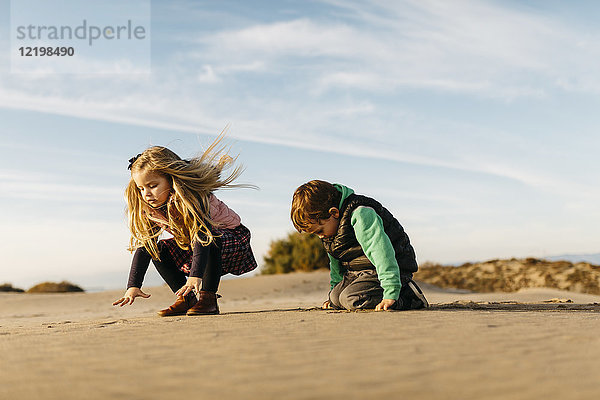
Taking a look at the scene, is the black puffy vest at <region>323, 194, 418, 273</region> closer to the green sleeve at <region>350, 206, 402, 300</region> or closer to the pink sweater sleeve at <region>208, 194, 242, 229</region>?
the green sleeve at <region>350, 206, 402, 300</region>

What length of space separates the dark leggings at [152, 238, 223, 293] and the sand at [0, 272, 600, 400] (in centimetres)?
85

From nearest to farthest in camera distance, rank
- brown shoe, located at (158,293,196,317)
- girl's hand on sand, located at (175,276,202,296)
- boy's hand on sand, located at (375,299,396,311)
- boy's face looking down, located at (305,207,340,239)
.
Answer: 1. boy's hand on sand, located at (375,299,396,311)
2. girl's hand on sand, located at (175,276,202,296)
3. boy's face looking down, located at (305,207,340,239)
4. brown shoe, located at (158,293,196,317)

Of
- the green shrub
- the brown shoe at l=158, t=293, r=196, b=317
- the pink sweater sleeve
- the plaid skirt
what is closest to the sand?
the brown shoe at l=158, t=293, r=196, b=317

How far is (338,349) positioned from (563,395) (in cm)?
108

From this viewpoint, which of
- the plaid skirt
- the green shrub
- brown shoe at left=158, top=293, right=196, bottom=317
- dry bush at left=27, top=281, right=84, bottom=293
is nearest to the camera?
brown shoe at left=158, top=293, right=196, bottom=317

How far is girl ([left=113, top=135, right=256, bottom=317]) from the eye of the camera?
5.10 meters

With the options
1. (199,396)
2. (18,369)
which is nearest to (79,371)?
(18,369)

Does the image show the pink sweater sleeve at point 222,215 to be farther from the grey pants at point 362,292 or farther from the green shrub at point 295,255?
the green shrub at point 295,255

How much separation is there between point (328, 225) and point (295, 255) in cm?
1280

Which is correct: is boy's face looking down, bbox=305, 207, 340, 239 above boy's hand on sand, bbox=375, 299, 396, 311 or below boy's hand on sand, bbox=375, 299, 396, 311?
above

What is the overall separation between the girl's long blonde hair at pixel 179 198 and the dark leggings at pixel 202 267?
0.33 ft

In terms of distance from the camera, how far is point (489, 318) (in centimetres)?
404

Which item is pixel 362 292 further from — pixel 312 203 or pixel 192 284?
pixel 192 284

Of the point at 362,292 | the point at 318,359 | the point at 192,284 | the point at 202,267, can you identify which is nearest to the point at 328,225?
the point at 362,292
